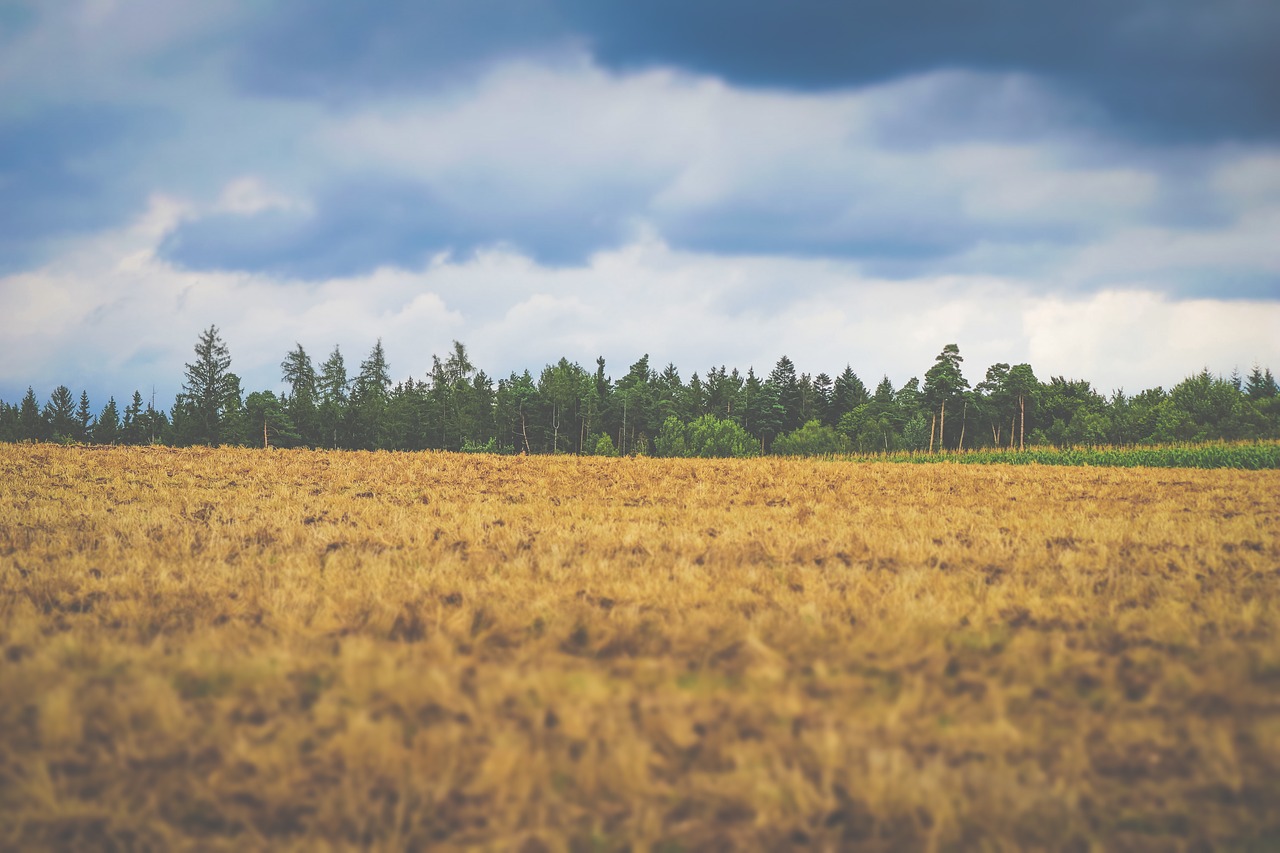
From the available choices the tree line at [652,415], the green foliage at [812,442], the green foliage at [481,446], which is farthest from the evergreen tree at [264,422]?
the green foliage at [812,442]

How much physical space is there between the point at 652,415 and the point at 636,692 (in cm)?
10658

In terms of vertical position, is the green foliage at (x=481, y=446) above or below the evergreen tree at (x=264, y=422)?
below

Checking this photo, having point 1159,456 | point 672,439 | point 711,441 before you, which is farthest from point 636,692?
point 672,439

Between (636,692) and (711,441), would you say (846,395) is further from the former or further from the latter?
(636,692)

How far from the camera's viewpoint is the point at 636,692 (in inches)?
189

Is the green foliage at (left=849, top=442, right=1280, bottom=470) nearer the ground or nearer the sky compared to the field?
nearer the sky

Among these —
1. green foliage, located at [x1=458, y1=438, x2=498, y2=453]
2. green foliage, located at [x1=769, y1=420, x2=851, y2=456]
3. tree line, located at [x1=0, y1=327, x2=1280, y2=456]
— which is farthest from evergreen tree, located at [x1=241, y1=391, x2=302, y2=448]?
green foliage, located at [x1=769, y1=420, x2=851, y2=456]

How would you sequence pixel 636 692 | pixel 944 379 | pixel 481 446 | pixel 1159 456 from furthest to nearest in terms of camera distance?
pixel 481 446 → pixel 944 379 → pixel 1159 456 → pixel 636 692

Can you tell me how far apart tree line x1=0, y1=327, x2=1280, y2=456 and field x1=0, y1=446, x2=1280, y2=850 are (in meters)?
75.7

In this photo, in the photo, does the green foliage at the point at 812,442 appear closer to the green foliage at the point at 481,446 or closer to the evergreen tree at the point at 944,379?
the evergreen tree at the point at 944,379

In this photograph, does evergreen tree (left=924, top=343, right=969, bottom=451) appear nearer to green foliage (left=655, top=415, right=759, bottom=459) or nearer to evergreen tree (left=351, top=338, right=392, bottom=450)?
green foliage (left=655, top=415, right=759, bottom=459)

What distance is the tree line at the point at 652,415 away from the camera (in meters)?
92.2

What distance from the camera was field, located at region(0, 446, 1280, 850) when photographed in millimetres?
3471

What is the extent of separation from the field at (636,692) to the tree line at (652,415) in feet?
248
